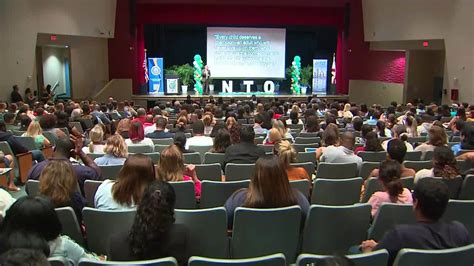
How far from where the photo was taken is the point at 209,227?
3.38 metres

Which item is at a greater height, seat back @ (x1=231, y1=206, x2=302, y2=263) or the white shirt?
the white shirt

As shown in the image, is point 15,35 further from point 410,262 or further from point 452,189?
point 410,262

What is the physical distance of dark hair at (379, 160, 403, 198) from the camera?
381 cm

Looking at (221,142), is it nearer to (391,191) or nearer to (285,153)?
(285,153)

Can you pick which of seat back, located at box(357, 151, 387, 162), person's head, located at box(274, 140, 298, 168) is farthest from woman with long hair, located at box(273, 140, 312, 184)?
seat back, located at box(357, 151, 387, 162)

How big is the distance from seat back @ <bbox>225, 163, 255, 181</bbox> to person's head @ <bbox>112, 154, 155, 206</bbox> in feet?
5.00

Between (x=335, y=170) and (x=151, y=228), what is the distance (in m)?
3.11

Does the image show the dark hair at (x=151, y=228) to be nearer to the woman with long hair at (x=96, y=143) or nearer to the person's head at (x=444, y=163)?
the person's head at (x=444, y=163)

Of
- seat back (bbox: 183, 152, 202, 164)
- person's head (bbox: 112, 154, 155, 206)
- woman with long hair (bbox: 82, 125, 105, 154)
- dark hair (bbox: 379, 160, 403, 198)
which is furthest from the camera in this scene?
woman with long hair (bbox: 82, 125, 105, 154)

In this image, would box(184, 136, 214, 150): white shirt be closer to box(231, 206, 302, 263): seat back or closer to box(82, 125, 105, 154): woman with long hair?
box(82, 125, 105, 154): woman with long hair

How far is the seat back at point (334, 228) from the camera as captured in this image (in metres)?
3.46

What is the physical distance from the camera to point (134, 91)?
19.4 m

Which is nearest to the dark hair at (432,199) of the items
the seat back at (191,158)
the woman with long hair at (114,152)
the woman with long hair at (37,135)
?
the seat back at (191,158)

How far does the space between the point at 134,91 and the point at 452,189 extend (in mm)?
16209
